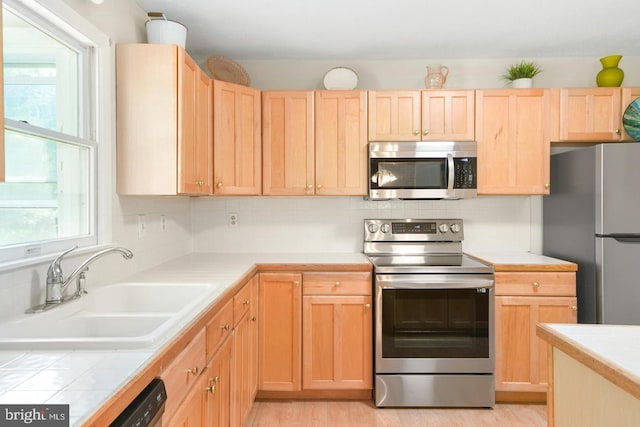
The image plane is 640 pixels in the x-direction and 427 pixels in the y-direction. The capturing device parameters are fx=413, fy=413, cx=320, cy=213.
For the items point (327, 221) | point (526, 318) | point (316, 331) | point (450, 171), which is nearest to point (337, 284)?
point (316, 331)

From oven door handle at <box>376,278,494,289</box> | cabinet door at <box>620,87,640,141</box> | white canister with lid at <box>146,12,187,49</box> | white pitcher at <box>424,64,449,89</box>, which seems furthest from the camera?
white pitcher at <box>424,64,449,89</box>

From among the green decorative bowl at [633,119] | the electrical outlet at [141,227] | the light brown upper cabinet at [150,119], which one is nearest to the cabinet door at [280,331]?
the electrical outlet at [141,227]

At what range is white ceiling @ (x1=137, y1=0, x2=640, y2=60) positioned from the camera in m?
2.41

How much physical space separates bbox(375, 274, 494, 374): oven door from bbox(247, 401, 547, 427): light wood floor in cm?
26

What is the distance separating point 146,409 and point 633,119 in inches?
131

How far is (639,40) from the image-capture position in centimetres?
292

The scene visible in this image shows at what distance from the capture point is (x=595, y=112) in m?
2.92

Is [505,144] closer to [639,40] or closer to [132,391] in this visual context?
[639,40]

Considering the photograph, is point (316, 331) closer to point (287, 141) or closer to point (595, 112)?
point (287, 141)

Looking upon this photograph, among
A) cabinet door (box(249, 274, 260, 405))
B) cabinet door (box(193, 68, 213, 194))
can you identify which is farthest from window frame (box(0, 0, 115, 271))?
cabinet door (box(249, 274, 260, 405))

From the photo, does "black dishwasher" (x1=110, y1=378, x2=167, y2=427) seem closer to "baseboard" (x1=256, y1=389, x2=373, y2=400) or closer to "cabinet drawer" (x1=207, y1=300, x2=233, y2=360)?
"cabinet drawer" (x1=207, y1=300, x2=233, y2=360)

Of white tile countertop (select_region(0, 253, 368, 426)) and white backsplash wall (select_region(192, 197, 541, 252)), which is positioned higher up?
white backsplash wall (select_region(192, 197, 541, 252))

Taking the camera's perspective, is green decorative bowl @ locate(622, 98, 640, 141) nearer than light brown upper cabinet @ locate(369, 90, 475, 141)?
Yes

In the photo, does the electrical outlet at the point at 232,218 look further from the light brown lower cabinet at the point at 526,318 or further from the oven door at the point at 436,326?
the light brown lower cabinet at the point at 526,318
